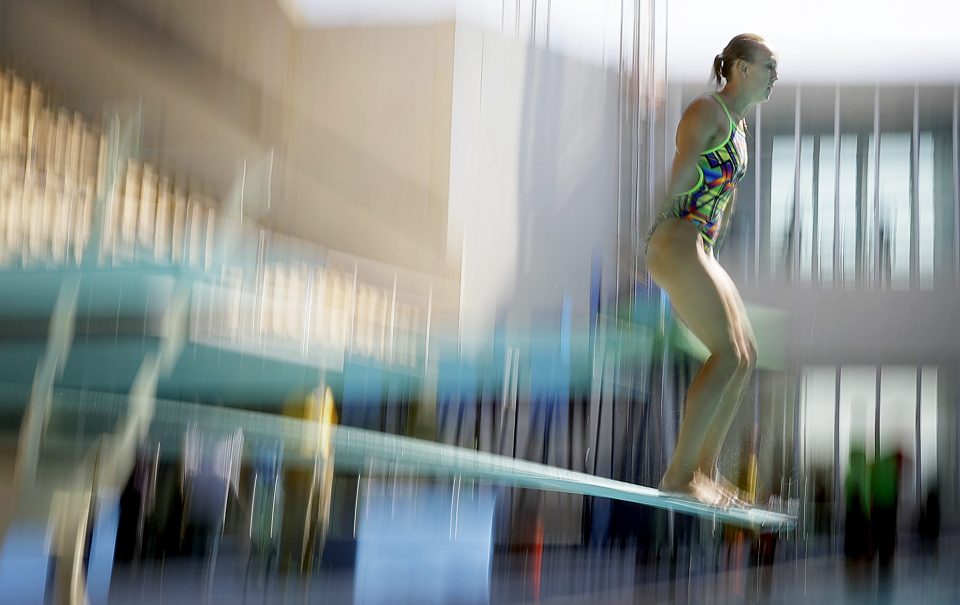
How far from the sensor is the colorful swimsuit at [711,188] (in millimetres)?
1023

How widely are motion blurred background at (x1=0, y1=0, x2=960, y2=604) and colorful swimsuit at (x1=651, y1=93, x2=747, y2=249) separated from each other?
57 cm

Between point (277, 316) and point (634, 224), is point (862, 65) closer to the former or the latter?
point (634, 224)

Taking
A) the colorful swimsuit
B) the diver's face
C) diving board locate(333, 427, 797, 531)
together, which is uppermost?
the diver's face

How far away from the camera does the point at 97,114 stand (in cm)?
160

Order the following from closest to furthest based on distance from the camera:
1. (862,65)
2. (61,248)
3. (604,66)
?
(61,248), (604,66), (862,65)

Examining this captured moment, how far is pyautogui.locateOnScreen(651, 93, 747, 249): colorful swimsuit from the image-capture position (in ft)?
3.36

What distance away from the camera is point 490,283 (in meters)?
2.28

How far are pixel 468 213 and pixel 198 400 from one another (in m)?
0.82

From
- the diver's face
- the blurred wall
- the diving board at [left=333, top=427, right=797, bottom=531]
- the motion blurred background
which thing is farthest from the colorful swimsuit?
the blurred wall

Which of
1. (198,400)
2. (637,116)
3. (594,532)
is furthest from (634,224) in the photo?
(198,400)

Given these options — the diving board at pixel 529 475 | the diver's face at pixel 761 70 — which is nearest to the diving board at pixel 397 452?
the diving board at pixel 529 475

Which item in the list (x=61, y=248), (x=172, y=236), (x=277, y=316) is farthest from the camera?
(x=277, y=316)

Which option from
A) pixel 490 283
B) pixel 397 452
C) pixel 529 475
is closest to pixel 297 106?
pixel 490 283

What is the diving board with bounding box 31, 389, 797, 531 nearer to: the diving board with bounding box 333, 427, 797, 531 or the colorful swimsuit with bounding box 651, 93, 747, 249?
the diving board with bounding box 333, 427, 797, 531
